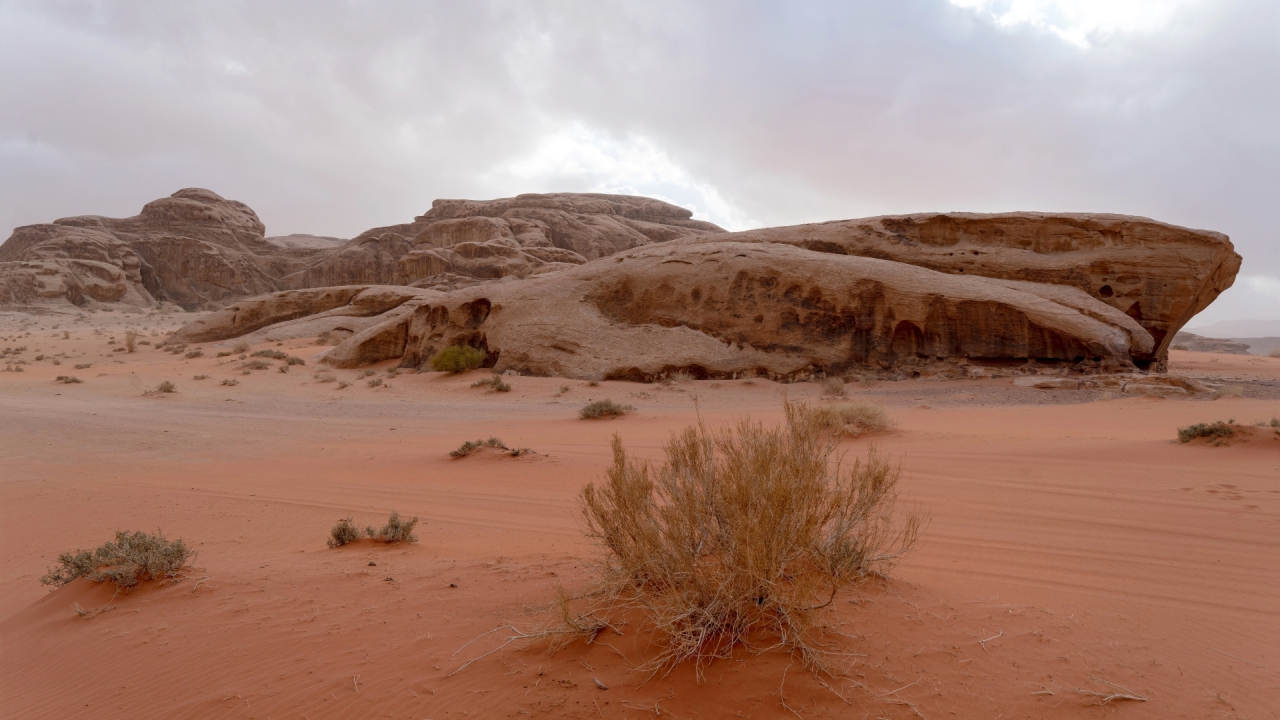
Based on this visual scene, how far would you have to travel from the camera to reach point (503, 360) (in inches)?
680

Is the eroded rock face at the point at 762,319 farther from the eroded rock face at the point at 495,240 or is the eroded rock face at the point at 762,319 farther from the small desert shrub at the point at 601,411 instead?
the eroded rock face at the point at 495,240

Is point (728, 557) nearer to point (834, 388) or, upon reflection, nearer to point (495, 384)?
point (834, 388)

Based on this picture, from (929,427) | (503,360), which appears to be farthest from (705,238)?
(929,427)

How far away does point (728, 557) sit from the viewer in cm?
249

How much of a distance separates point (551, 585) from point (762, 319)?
1391 centimetres

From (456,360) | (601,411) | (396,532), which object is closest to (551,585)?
(396,532)

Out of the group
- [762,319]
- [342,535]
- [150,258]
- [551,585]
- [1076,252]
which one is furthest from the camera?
[150,258]

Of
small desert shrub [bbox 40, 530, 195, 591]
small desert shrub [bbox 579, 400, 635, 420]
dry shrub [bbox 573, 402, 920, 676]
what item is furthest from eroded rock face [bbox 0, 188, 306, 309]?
dry shrub [bbox 573, 402, 920, 676]

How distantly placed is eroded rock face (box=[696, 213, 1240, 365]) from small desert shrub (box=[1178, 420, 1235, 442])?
9.62m

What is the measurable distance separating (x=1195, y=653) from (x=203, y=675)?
431cm

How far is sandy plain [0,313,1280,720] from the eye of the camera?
240cm

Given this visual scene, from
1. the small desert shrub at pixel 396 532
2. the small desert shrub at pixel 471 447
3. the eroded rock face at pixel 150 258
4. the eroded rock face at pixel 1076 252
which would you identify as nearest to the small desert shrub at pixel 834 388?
the eroded rock face at pixel 1076 252

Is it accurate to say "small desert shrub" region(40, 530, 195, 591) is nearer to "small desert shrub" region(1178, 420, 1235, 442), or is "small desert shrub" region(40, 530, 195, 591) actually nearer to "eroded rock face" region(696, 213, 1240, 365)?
"small desert shrub" region(1178, 420, 1235, 442)

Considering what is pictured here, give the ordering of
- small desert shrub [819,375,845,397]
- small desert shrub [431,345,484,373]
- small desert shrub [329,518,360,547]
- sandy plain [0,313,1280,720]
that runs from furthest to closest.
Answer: small desert shrub [431,345,484,373], small desert shrub [819,375,845,397], small desert shrub [329,518,360,547], sandy plain [0,313,1280,720]
